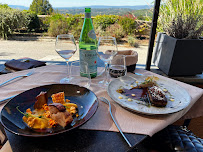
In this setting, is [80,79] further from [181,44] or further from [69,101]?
[181,44]

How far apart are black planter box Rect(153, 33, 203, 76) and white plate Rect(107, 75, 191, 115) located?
65 cm

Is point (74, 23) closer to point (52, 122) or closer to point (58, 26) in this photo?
point (58, 26)

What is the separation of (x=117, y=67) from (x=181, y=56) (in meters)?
0.85

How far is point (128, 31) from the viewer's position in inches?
295

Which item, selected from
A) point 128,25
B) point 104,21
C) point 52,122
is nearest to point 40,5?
point 104,21

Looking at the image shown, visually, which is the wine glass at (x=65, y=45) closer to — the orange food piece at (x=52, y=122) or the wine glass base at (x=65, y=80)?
the wine glass base at (x=65, y=80)

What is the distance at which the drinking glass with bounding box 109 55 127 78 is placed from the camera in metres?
1.04

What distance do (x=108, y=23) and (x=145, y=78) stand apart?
7.32 m

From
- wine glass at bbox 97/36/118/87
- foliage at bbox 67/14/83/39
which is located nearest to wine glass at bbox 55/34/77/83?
wine glass at bbox 97/36/118/87

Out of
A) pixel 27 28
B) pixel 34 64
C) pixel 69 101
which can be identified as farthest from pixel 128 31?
pixel 69 101

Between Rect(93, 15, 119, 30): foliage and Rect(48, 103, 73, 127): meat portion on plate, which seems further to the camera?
Rect(93, 15, 119, 30): foliage

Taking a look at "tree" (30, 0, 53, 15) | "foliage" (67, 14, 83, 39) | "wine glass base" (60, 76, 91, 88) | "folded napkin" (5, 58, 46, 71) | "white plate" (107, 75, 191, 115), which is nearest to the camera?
"white plate" (107, 75, 191, 115)

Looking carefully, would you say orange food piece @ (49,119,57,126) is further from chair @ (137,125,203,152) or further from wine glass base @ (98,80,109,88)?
chair @ (137,125,203,152)

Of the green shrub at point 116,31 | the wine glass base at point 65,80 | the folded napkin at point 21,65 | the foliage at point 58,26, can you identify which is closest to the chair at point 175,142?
the wine glass base at point 65,80
